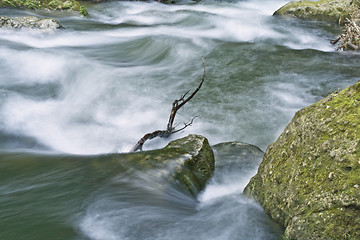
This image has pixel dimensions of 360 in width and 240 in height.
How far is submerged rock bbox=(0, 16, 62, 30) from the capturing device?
1096 centimetres

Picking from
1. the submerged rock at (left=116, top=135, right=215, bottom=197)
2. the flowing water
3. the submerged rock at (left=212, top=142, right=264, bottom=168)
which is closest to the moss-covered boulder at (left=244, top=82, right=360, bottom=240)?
the flowing water

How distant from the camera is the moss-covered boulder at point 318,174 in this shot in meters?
2.38

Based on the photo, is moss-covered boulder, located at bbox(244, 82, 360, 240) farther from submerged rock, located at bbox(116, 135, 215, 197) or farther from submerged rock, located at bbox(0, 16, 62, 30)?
submerged rock, located at bbox(0, 16, 62, 30)

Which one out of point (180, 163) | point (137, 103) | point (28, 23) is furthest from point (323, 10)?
point (180, 163)

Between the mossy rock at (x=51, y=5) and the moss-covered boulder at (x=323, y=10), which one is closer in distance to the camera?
the moss-covered boulder at (x=323, y=10)

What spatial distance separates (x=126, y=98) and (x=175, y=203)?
14.1 ft

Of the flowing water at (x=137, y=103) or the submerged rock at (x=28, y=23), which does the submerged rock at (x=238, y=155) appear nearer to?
the flowing water at (x=137, y=103)

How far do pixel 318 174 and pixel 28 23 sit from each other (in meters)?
11.1

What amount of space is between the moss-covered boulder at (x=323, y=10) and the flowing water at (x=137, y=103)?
0.48m

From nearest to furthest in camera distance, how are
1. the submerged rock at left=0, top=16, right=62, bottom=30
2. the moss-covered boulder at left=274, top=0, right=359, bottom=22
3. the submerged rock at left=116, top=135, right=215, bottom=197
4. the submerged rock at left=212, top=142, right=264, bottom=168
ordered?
the submerged rock at left=116, top=135, right=215, bottom=197
the submerged rock at left=212, top=142, right=264, bottom=168
the submerged rock at left=0, top=16, right=62, bottom=30
the moss-covered boulder at left=274, top=0, right=359, bottom=22

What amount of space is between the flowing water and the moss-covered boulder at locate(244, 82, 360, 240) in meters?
0.29

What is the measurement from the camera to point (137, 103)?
7.17m

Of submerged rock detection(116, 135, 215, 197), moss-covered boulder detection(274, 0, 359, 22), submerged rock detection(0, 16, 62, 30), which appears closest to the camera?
submerged rock detection(116, 135, 215, 197)

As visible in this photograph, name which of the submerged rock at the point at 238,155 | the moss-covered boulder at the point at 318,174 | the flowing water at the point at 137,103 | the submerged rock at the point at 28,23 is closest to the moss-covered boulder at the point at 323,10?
the flowing water at the point at 137,103
